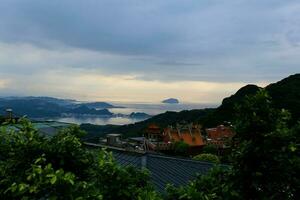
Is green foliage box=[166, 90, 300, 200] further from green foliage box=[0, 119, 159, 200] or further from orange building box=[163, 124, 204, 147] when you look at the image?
orange building box=[163, 124, 204, 147]

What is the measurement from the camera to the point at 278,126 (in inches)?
266

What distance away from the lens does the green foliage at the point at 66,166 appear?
5.89 meters

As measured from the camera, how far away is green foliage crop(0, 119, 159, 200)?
5.89m

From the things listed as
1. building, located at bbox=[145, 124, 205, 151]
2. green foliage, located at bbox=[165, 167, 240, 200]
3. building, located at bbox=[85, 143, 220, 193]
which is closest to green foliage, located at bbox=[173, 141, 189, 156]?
building, located at bbox=[145, 124, 205, 151]

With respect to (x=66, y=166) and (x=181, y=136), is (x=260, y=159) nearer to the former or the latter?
(x=66, y=166)

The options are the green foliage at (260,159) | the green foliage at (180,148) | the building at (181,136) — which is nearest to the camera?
the green foliage at (260,159)

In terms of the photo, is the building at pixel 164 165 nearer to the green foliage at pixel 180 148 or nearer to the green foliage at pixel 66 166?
the green foliage at pixel 66 166

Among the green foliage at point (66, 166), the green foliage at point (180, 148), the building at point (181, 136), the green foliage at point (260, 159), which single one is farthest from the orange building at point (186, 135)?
the green foliage at point (66, 166)

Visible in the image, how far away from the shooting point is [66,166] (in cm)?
668

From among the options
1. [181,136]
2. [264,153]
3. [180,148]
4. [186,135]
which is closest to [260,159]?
[264,153]

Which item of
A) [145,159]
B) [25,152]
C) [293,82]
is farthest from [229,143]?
[293,82]

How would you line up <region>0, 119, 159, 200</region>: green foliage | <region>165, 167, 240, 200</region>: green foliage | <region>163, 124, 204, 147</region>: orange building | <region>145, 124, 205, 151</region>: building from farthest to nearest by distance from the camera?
1. <region>163, 124, 204, 147</region>: orange building
2. <region>145, 124, 205, 151</region>: building
3. <region>165, 167, 240, 200</region>: green foliage
4. <region>0, 119, 159, 200</region>: green foliage

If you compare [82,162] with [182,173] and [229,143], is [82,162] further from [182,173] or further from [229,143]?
[182,173]

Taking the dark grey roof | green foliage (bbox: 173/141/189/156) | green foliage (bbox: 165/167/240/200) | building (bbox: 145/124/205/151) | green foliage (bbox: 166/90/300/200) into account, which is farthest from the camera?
building (bbox: 145/124/205/151)
